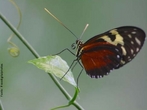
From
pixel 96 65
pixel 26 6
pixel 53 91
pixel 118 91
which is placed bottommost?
pixel 118 91

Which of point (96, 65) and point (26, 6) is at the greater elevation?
point (26, 6)

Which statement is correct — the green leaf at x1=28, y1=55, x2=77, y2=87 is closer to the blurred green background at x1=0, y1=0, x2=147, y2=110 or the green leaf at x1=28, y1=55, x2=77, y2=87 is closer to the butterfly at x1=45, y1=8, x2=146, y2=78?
the butterfly at x1=45, y1=8, x2=146, y2=78

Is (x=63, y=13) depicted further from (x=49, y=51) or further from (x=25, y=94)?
(x=25, y=94)

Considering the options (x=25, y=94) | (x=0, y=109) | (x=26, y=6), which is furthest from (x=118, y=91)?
(x=0, y=109)

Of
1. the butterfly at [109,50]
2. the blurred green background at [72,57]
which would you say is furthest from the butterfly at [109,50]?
the blurred green background at [72,57]

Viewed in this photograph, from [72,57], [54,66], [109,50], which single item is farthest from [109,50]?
[72,57]

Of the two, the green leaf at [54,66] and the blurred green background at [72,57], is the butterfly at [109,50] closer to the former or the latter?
the green leaf at [54,66]

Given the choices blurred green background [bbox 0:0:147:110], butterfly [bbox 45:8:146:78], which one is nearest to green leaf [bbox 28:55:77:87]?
butterfly [bbox 45:8:146:78]
